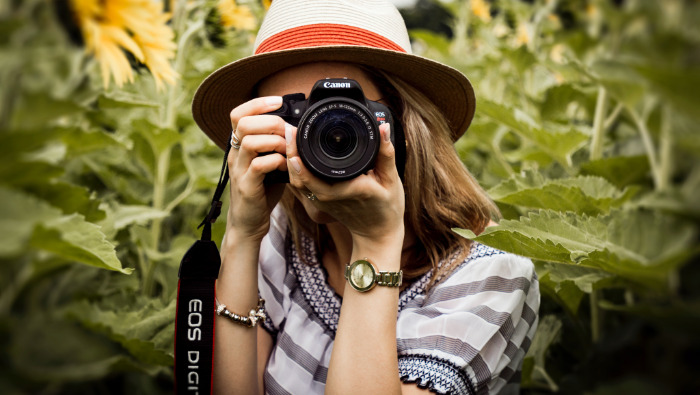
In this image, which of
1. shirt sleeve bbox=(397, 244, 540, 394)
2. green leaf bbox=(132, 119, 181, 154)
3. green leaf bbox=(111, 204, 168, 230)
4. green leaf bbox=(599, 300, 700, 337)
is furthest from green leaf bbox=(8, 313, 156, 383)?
green leaf bbox=(132, 119, 181, 154)

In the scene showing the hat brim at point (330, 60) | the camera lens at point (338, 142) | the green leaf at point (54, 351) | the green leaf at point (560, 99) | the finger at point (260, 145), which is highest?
the green leaf at point (560, 99)

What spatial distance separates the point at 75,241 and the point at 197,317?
0.68 m

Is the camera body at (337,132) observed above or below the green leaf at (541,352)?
above

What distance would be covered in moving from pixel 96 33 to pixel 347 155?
2.16ft

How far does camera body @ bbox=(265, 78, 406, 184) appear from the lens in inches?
43.1

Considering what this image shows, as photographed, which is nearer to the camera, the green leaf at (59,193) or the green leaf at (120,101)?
the green leaf at (59,193)

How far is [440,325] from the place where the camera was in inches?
47.9

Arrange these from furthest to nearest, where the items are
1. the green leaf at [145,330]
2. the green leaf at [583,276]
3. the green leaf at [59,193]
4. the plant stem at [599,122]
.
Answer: the plant stem at [599,122] < the green leaf at [145,330] < the green leaf at [583,276] < the green leaf at [59,193]

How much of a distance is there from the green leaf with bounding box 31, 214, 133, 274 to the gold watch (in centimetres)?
54

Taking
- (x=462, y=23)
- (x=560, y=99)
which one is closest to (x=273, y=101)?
(x=560, y=99)

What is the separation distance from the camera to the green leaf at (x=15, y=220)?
40 centimetres

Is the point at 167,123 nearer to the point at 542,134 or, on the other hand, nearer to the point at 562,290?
the point at 542,134

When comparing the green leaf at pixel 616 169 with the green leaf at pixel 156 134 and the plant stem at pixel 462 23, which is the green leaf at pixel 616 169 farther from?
the plant stem at pixel 462 23

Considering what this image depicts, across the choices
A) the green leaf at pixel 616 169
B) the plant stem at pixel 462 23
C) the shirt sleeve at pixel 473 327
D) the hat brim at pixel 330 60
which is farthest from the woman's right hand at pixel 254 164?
the plant stem at pixel 462 23
